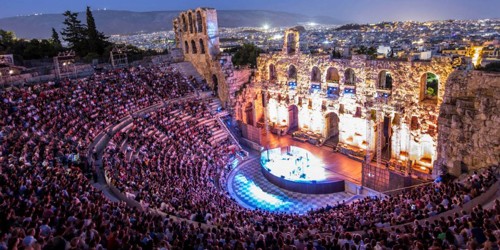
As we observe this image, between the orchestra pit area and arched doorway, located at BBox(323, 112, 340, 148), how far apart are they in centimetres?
390

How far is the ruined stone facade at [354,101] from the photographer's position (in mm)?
24891

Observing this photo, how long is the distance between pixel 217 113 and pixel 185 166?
10523 mm

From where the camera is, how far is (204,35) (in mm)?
37031

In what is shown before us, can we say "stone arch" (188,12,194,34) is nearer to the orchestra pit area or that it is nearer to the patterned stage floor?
the orchestra pit area

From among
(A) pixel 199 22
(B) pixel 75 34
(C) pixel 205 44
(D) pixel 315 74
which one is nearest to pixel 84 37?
(B) pixel 75 34

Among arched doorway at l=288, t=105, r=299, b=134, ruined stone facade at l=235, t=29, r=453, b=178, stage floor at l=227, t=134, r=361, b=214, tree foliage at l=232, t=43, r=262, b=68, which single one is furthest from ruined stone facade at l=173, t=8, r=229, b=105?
stage floor at l=227, t=134, r=361, b=214

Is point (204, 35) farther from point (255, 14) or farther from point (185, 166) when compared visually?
point (255, 14)

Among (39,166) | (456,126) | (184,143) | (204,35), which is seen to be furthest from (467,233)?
(204,35)

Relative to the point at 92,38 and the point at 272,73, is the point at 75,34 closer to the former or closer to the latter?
the point at 92,38

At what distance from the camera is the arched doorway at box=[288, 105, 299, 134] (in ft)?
117

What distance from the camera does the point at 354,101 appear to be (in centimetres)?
2884

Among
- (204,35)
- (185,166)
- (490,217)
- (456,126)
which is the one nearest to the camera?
(490,217)

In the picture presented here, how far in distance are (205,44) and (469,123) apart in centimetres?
2531

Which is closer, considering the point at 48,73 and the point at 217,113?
the point at 48,73
